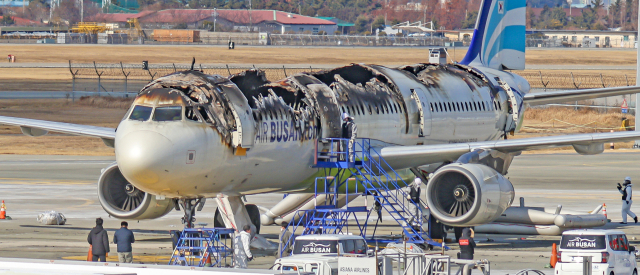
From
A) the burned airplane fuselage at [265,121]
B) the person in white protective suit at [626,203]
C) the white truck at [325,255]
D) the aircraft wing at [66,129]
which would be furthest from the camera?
the person in white protective suit at [626,203]

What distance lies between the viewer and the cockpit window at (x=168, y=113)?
22.4m

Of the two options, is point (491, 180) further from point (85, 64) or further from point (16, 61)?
point (16, 61)

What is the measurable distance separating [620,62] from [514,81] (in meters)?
120

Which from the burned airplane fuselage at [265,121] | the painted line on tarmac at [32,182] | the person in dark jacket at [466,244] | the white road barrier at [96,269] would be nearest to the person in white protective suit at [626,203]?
the burned airplane fuselage at [265,121]

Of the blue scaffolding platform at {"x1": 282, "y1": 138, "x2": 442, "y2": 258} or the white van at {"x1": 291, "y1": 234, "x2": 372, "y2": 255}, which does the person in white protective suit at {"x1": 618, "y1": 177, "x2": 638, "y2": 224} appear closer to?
the blue scaffolding platform at {"x1": 282, "y1": 138, "x2": 442, "y2": 258}

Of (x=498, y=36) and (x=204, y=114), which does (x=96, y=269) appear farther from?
(x=498, y=36)

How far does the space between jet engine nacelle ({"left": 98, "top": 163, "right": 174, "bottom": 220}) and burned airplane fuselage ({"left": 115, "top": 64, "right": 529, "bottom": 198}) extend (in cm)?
339

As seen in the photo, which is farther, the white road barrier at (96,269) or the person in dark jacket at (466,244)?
the person in dark jacket at (466,244)

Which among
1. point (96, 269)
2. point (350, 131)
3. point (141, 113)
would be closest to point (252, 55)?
point (350, 131)

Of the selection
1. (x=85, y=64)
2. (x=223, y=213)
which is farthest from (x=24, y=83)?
(x=223, y=213)

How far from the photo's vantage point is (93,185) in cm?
4422

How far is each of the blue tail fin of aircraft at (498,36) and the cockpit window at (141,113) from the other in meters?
18.2

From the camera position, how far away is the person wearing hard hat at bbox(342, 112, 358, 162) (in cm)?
2627

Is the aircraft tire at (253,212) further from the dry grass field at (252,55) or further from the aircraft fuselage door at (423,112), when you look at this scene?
the dry grass field at (252,55)
